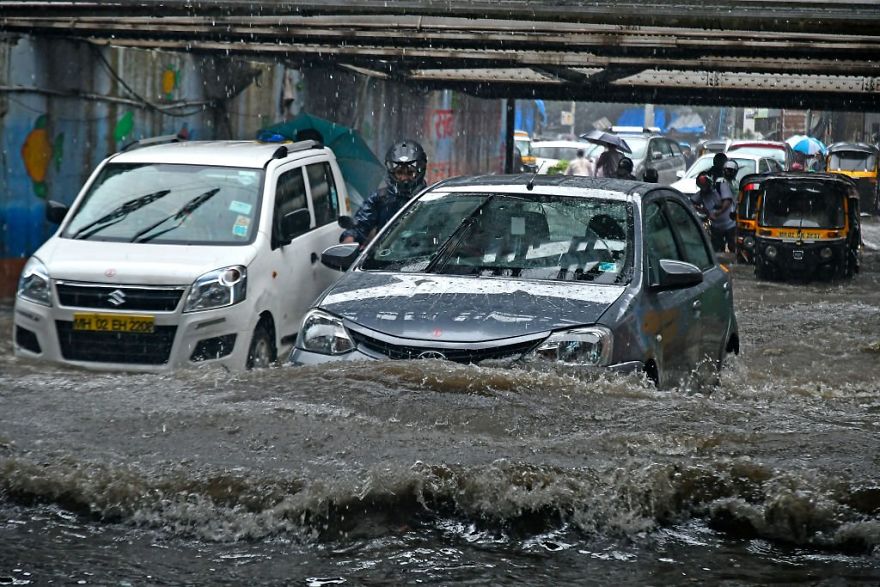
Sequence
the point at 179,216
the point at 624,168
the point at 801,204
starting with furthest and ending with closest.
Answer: the point at 801,204, the point at 624,168, the point at 179,216

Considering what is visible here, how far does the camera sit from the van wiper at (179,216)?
31.0 ft

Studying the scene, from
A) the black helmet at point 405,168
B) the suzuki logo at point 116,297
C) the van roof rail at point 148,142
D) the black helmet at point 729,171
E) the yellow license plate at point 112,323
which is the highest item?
the van roof rail at point 148,142

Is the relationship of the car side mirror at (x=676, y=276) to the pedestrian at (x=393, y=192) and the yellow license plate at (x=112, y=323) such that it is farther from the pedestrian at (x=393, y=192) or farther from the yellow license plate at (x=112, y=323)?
the pedestrian at (x=393, y=192)

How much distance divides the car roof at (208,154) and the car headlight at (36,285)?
1.54 meters

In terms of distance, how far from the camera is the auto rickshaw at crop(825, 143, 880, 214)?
37.4m

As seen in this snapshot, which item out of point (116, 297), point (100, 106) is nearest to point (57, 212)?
point (116, 297)

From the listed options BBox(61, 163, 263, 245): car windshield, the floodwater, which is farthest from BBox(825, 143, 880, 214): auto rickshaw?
the floodwater

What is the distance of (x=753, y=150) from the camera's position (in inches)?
1364

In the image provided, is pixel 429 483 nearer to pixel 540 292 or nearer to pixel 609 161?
pixel 540 292

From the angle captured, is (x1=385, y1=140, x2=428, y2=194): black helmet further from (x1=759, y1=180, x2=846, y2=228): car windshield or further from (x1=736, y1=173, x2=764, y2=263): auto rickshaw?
(x1=736, y1=173, x2=764, y2=263): auto rickshaw

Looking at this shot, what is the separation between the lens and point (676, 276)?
725 centimetres

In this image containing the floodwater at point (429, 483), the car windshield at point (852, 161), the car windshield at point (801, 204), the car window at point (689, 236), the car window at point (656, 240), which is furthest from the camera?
the car windshield at point (852, 161)

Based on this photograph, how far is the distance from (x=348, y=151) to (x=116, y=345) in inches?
332

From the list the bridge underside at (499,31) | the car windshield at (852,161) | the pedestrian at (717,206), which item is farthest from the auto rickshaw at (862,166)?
the bridge underside at (499,31)
